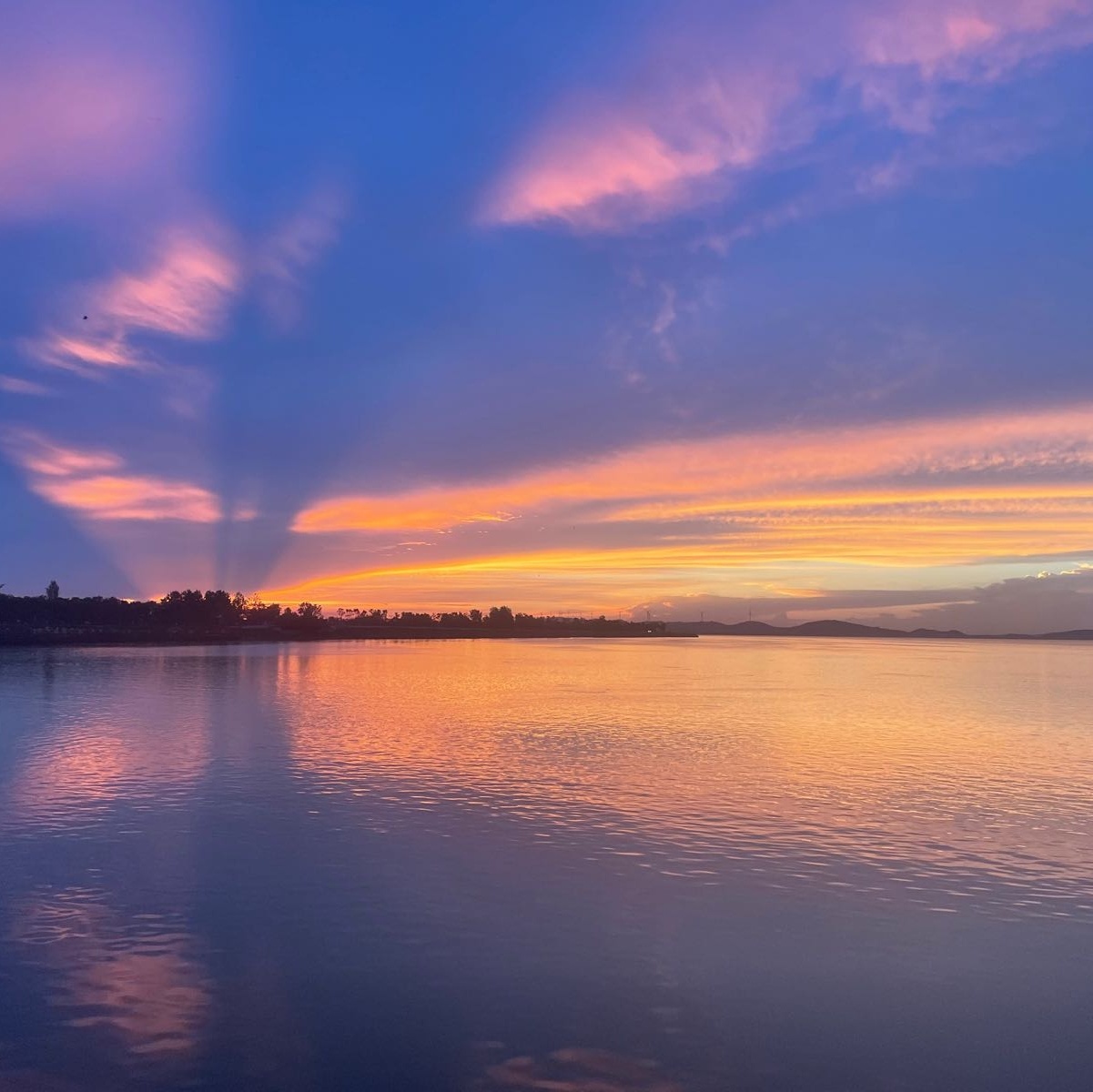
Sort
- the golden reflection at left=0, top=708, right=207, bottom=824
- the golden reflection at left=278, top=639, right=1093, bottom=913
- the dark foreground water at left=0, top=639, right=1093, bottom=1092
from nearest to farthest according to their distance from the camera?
1. the dark foreground water at left=0, top=639, right=1093, bottom=1092
2. the golden reflection at left=278, top=639, right=1093, bottom=913
3. the golden reflection at left=0, top=708, right=207, bottom=824

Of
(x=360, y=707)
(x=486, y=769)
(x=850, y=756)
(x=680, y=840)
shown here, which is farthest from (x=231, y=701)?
(x=680, y=840)

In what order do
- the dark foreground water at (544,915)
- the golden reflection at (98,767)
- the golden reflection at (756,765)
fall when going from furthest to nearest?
the golden reflection at (98,767)
the golden reflection at (756,765)
the dark foreground water at (544,915)

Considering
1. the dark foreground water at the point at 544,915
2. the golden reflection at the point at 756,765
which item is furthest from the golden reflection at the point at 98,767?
the golden reflection at the point at 756,765

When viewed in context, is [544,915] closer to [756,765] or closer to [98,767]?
[756,765]

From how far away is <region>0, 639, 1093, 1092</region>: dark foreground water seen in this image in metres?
9.74

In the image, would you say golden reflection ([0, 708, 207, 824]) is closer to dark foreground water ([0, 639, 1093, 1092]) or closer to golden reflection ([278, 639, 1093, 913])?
dark foreground water ([0, 639, 1093, 1092])

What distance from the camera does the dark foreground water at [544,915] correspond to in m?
9.74

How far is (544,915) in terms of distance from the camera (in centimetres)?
1398

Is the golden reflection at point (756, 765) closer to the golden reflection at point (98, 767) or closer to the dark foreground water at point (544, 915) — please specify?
the dark foreground water at point (544, 915)

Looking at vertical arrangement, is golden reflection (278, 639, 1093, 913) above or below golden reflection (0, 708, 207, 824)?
below

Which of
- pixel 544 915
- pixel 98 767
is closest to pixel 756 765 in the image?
pixel 544 915

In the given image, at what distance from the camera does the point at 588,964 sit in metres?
12.1

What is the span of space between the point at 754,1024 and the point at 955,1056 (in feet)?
6.84

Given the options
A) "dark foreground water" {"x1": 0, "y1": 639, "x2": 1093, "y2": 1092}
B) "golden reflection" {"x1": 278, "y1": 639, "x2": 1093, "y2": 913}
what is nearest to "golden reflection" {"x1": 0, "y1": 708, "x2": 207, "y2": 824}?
"dark foreground water" {"x1": 0, "y1": 639, "x2": 1093, "y2": 1092}
